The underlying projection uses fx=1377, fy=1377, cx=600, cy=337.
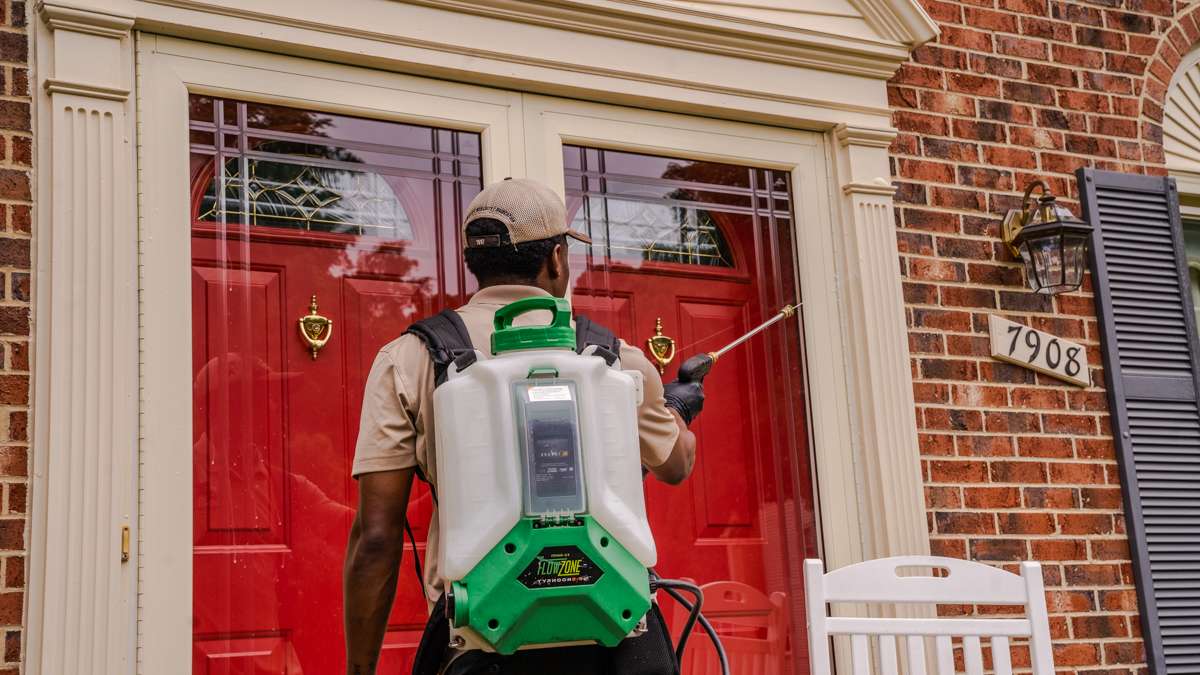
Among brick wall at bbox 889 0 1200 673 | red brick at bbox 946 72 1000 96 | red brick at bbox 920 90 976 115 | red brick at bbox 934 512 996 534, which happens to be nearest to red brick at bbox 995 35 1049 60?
brick wall at bbox 889 0 1200 673

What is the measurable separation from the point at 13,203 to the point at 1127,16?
11.8ft

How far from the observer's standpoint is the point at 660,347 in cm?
378

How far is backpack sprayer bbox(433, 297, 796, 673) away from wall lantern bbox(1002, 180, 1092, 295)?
2574mm

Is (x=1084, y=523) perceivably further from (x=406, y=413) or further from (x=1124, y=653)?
(x=406, y=413)

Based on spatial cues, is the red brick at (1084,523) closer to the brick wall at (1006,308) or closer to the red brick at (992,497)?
the brick wall at (1006,308)

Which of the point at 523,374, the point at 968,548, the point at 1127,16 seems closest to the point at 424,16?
the point at 523,374

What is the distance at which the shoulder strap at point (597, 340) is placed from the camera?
2.06 m

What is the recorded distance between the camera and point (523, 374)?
194cm

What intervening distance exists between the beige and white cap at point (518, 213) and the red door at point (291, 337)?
1122mm

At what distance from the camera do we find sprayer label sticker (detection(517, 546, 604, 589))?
6.20 feet

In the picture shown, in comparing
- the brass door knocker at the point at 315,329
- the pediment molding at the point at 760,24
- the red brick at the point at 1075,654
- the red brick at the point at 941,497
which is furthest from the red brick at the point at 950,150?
the brass door knocker at the point at 315,329

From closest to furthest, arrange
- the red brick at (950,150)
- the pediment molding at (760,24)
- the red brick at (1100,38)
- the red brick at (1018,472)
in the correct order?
1. the pediment molding at (760,24)
2. the red brick at (1018,472)
3. the red brick at (950,150)
4. the red brick at (1100,38)

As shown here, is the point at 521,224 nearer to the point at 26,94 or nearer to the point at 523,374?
the point at 523,374

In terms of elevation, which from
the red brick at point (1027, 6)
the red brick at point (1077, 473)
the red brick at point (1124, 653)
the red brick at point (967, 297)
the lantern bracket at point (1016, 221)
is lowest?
the red brick at point (1124, 653)
